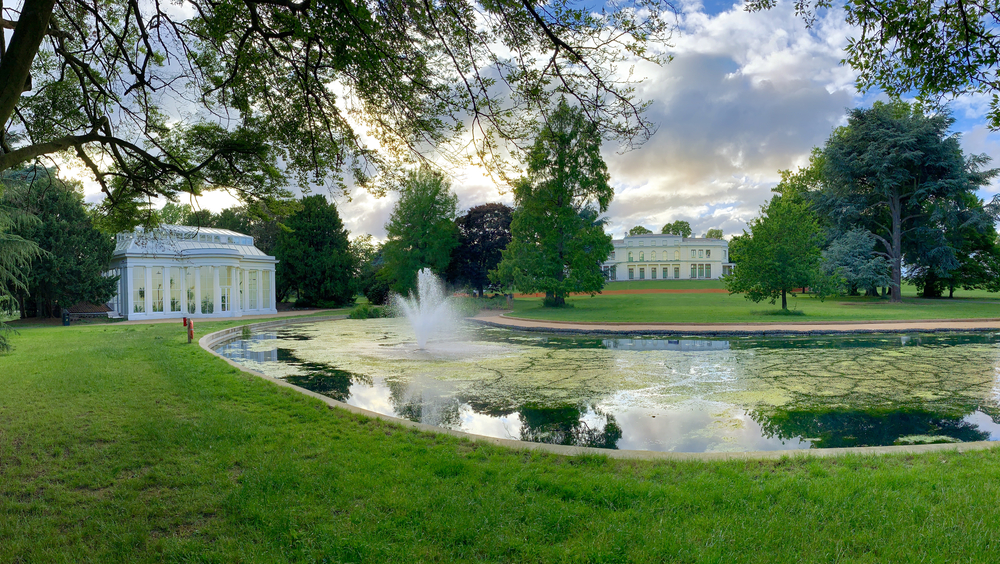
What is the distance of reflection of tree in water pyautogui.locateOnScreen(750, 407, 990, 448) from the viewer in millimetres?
5812

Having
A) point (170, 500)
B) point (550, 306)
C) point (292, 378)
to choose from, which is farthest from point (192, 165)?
point (550, 306)

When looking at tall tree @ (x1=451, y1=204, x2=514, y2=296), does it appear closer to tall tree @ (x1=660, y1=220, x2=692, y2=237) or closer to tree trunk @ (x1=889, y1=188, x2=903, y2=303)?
tree trunk @ (x1=889, y1=188, x2=903, y2=303)

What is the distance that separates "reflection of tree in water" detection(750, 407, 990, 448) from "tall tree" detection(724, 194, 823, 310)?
17.2 m

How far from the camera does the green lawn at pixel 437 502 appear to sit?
9.89 ft

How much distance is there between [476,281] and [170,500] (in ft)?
122

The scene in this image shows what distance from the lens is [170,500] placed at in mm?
3805

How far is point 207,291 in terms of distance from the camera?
1286 inches

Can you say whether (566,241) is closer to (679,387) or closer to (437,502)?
(679,387)

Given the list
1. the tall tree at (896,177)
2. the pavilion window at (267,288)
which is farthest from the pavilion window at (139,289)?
the tall tree at (896,177)

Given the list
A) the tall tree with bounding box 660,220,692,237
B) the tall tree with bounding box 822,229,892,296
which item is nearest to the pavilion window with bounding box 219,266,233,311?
Answer: the tall tree with bounding box 822,229,892,296

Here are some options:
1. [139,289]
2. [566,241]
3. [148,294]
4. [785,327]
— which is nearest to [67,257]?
[139,289]

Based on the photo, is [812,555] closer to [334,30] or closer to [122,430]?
[334,30]

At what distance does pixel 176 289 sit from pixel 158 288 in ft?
2.92

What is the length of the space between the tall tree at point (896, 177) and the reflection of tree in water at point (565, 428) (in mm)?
36148
